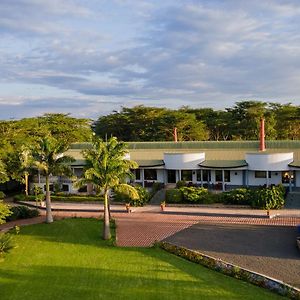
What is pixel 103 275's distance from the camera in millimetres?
20953

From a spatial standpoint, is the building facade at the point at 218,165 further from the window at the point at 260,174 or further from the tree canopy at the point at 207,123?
the tree canopy at the point at 207,123

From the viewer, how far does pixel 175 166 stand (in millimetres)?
44062

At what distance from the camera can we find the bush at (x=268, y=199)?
35.0 metres

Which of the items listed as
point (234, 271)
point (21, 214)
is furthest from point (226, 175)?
point (234, 271)

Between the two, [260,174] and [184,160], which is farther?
[184,160]

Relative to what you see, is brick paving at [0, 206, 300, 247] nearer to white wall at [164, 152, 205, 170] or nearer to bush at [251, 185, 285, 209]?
bush at [251, 185, 285, 209]

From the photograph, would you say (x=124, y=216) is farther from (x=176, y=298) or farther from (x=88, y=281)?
(x=176, y=298)

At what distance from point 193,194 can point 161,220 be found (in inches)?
237

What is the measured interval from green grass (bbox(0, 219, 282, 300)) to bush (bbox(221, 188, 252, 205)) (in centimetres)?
1335

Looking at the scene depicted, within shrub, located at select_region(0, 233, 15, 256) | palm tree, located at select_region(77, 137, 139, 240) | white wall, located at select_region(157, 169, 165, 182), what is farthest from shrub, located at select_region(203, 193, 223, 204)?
shrub, located at select_region(0, 233, 15, 256)

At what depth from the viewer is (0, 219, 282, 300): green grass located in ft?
61.1

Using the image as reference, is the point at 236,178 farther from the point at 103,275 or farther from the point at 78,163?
the point at 103,275

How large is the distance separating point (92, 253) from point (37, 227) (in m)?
8.60

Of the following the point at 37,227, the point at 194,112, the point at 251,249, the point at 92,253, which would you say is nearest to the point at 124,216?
the point at 37,227
